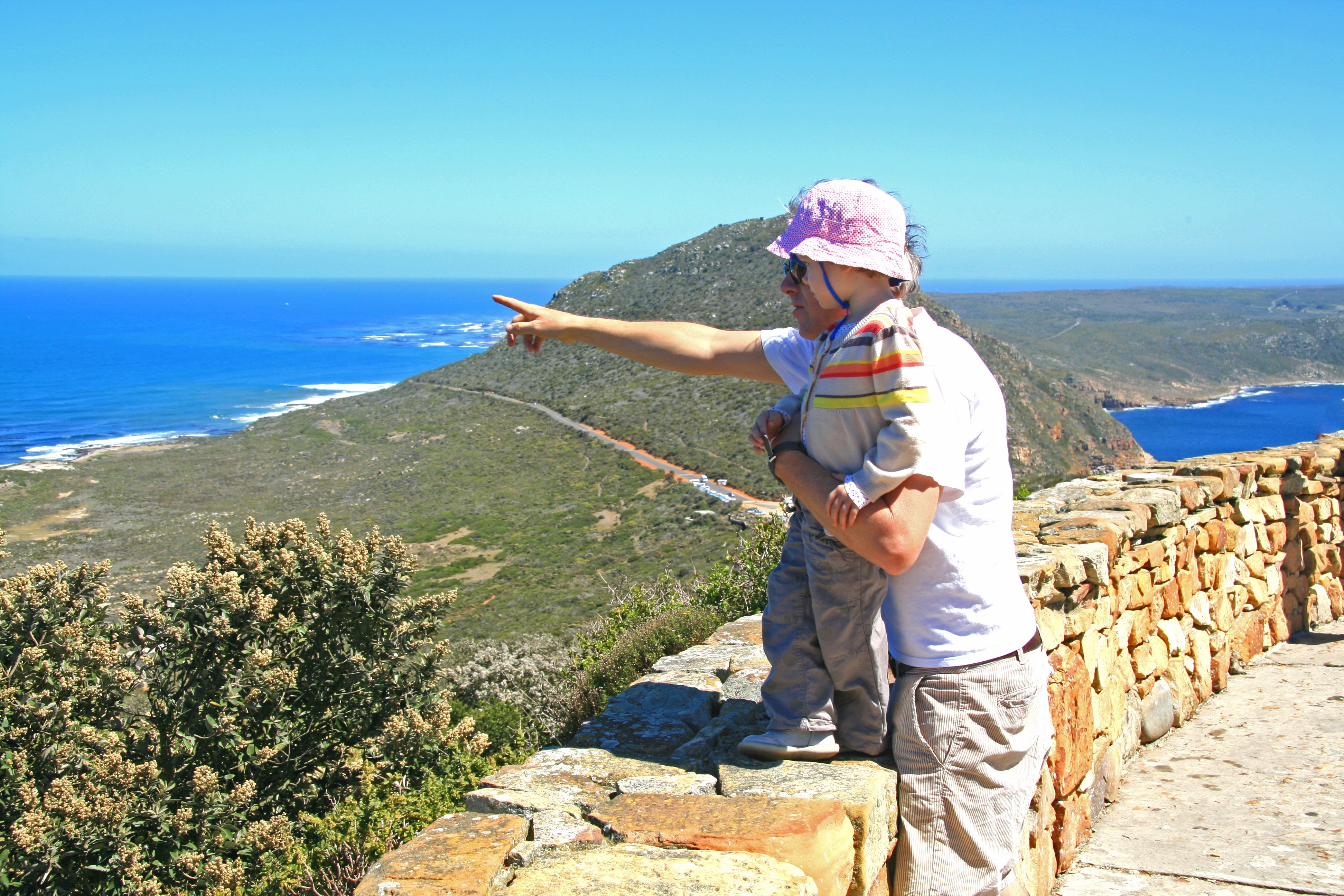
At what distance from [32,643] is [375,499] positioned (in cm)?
2777

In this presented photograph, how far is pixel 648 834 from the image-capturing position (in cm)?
182

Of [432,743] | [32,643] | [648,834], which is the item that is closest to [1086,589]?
[648,834]

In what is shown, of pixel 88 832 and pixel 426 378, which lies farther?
pixel 426 378

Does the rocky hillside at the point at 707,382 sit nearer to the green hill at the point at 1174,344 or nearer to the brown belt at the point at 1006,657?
the brown belt at the point at 1006,657

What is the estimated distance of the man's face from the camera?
6.20 feet

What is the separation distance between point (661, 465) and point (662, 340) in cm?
2862

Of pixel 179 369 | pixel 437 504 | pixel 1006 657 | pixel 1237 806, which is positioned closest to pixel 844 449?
pixel 1006 657

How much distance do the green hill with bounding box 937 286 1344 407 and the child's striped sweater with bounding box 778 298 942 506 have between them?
2740 inches

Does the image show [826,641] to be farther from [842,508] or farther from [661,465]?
[661,465]

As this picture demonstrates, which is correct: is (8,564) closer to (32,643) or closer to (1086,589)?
(32,643)

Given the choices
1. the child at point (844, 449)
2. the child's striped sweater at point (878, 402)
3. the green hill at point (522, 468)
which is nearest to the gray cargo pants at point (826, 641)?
the child at point (844, 449)

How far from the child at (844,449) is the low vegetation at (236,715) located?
1763 millimetres

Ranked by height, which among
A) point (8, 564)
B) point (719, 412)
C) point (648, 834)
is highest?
point (648, 834)

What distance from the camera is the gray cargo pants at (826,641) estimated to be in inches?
73.7
